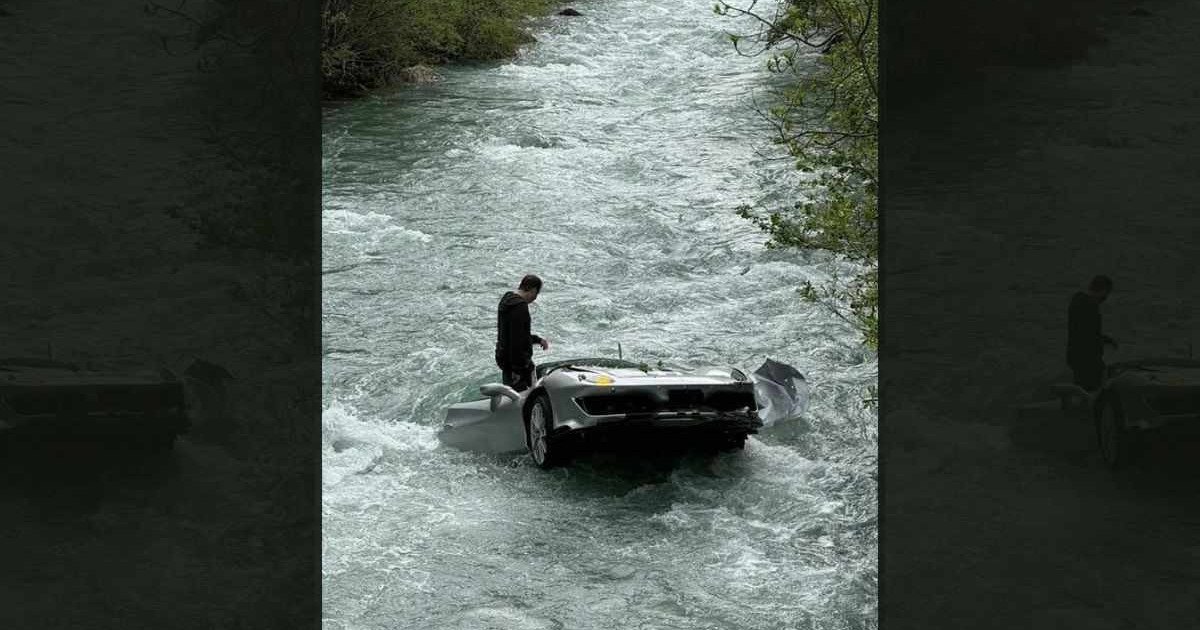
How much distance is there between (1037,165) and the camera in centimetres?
441

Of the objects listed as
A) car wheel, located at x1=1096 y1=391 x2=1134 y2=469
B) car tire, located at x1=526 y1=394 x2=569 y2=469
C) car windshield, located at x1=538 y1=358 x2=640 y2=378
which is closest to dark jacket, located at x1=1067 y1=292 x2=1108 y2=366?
car wheel, located at x1=1096 y1=391 x2=1134 y2=469

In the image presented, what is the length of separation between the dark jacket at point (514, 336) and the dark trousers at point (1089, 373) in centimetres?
715

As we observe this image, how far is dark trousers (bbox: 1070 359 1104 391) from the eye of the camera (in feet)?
15.1

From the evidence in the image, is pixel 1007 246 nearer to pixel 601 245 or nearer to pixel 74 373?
pixel 74 373

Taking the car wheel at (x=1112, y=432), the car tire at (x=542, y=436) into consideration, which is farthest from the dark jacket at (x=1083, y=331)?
the car tire at (x=542, y=436)

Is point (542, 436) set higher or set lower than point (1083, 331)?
lower

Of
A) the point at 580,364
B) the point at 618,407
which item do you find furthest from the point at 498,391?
the point at 618,407

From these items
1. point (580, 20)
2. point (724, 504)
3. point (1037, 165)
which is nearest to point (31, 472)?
point (1037, 165)

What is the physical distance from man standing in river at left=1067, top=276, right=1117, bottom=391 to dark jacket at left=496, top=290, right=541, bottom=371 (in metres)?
7.15

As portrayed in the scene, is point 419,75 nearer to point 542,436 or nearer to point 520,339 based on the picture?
point 520,339

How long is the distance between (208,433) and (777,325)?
12.9 metres

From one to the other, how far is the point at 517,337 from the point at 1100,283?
25.5 feet

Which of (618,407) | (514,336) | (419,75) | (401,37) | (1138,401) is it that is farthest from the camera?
(419,75)

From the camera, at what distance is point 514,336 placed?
12.0 metres
